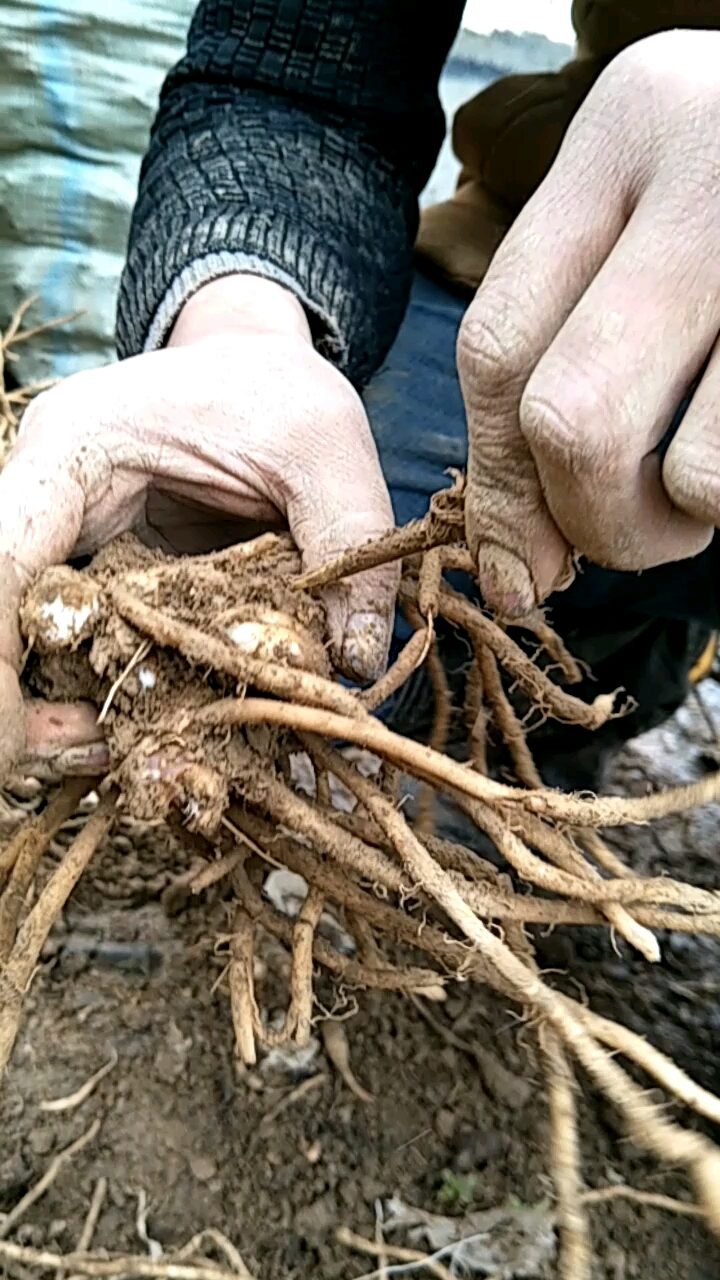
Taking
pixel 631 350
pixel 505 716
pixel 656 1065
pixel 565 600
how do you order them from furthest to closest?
pixel 565 600 → pixel 505 716 → pixel 656 1065 → pixel 631 350

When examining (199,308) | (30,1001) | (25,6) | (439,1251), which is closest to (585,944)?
(439,1251)

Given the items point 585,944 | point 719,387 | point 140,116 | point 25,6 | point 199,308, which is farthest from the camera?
point 140,116

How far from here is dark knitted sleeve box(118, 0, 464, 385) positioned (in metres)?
1.03

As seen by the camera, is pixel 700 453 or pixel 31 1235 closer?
pixel 700 453

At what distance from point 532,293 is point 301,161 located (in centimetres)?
71

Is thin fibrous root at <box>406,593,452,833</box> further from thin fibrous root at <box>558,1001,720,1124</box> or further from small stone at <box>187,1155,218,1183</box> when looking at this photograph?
small stone at <box>187,1155,218,1183</box>

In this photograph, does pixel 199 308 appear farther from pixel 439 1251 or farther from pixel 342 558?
pixel 439 1251

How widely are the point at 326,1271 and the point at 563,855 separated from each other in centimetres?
37

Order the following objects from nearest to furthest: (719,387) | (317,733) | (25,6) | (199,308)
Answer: (719,387), (317,733), (199,308), (25,6)

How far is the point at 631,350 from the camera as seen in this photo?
47 cm

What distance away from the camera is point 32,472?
75 centimetres

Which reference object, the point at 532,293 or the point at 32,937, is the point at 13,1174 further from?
the point at 532,293

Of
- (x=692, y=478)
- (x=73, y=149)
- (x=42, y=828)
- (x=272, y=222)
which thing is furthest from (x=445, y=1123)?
(x=73, y=149)

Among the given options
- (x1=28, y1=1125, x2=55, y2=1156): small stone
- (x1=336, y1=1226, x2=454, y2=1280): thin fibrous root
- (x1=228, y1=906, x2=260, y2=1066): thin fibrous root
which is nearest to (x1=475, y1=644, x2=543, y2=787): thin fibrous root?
(x1=228, y1=906, x2=260, y2=1066): thin fibrous root
